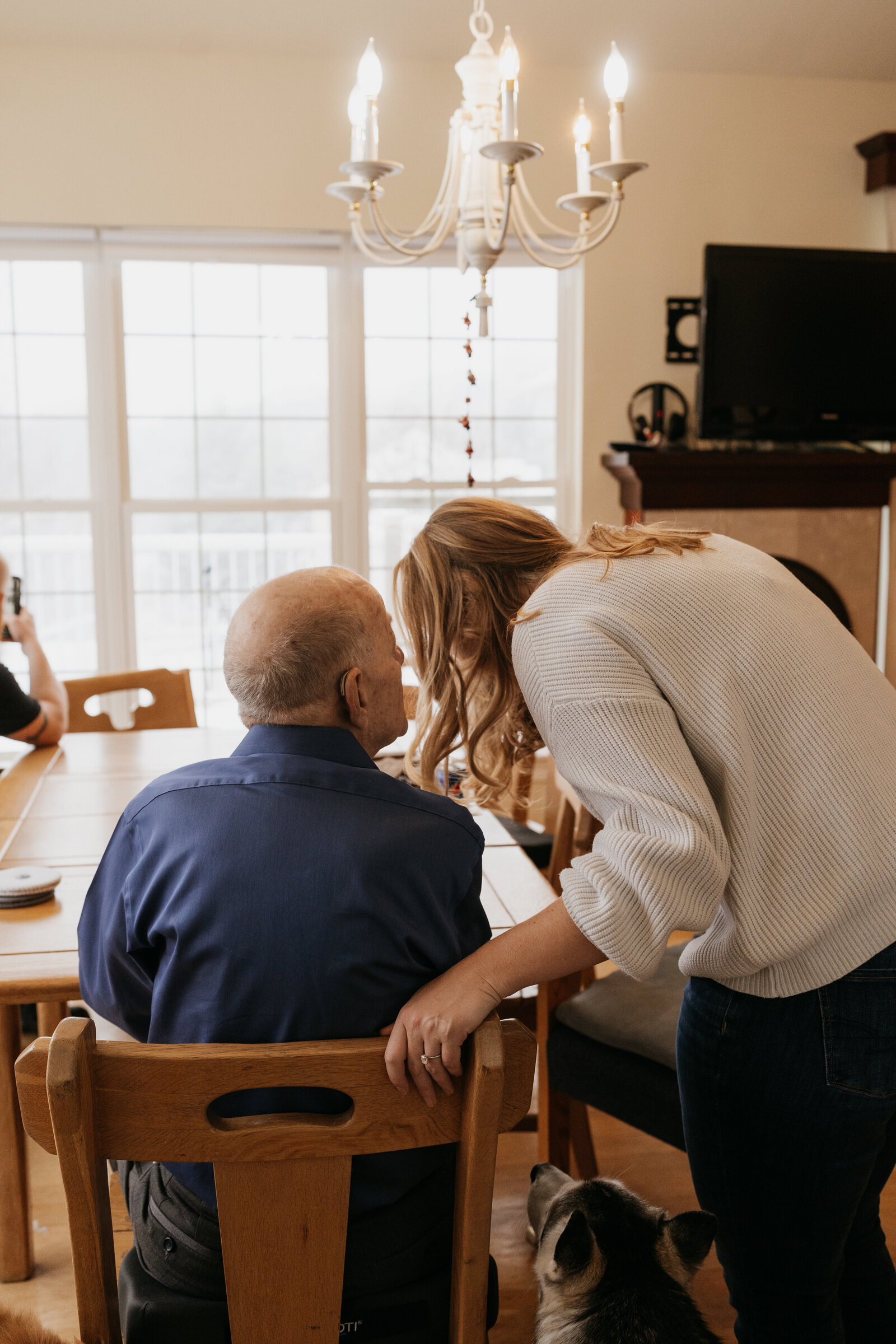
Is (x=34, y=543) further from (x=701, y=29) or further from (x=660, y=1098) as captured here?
(x=660, y=1098)

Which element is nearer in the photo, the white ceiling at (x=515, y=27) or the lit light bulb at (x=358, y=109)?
the lit light bulb at (x=358, y=109)

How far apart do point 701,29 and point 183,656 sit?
2.96 meters

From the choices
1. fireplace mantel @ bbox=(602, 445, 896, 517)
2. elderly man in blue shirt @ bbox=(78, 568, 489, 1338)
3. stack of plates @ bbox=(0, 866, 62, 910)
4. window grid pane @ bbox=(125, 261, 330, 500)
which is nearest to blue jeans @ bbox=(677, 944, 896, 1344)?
elderly man in blue shirt @ bbox=(78, 568, 489, 1338)

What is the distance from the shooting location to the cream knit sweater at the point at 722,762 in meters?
0.99

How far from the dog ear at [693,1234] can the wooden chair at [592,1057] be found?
0.63 metres

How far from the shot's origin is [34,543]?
4129mm

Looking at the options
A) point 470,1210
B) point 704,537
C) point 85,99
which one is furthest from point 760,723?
point 85,99

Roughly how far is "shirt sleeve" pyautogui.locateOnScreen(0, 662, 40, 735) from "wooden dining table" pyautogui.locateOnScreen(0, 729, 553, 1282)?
9 cm

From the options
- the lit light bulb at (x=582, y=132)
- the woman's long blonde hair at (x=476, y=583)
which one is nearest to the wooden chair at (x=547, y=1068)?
the woman's long blonde hair at (x=476, y=583)

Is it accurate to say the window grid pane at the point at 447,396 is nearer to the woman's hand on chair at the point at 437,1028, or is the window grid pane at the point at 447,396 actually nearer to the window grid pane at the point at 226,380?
the window grid pane at the point at 226,380

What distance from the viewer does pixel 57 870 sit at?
1.77 metres

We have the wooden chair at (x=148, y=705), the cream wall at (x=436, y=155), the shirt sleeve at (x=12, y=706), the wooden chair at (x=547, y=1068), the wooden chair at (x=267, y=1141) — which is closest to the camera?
the wooden chair at (x=267, y=1141)

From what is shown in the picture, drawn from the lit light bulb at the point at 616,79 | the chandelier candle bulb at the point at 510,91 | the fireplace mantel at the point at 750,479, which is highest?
the lit light bulb at the point at 616,79

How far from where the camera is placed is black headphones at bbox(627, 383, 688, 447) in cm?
407
